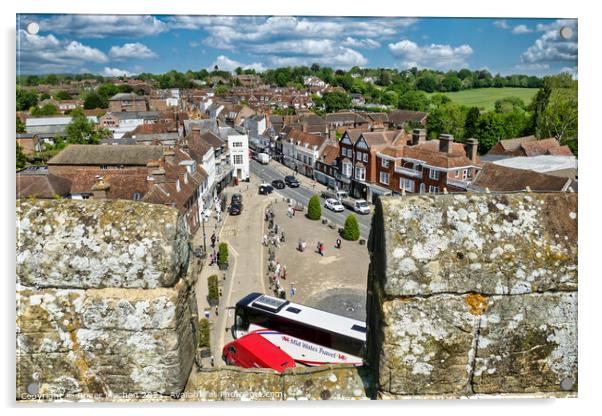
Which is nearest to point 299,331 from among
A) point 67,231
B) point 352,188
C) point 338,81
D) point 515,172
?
point 67,231

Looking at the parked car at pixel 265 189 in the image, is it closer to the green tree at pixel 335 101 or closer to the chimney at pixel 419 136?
the chimney at pixel 419 136

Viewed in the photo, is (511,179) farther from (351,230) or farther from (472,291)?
(472,291)

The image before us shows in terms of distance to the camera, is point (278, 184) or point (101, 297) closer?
point (101, 297)

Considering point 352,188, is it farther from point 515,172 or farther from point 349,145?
point 515,172

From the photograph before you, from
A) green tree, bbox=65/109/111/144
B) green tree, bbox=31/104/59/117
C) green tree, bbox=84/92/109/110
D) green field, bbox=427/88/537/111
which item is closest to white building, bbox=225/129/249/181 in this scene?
green tree, bbox=65/109/111/144

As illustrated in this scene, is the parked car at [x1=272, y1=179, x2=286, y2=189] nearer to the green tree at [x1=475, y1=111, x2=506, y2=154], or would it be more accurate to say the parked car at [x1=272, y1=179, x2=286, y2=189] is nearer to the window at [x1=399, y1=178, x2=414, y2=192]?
the window at [x1=399, y1=178, x2=414, y2=192]

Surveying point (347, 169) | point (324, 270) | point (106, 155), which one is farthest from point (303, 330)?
point (347, 169)
